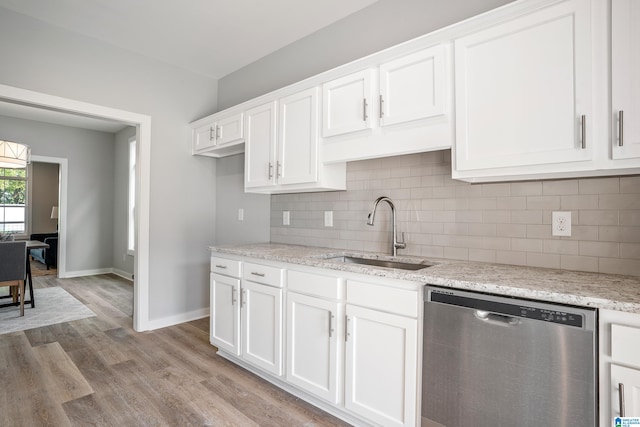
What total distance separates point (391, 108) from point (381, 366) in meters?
1.43

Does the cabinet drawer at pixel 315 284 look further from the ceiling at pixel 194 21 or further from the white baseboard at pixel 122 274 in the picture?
the white baseboard at pixel 122 274

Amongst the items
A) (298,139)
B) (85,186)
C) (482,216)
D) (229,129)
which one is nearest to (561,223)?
(482,216)

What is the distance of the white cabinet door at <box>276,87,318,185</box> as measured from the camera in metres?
2.46

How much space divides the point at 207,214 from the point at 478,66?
3.21 m

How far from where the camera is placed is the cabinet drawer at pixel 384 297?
1.63 m

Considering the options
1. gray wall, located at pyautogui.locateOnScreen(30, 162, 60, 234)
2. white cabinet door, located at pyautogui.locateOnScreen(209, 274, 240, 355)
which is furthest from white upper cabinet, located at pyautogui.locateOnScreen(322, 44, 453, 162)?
gray wall, located at pyautogui.locateOnScreen(30, 162, 60, 234)

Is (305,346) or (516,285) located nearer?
(516,285)

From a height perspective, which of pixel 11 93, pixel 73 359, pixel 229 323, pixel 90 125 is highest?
pixel 90 125

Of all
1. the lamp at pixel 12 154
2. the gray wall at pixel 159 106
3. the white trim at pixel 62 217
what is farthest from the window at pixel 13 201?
the gray wall at pixel 159 106

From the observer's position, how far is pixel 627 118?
1333 mm

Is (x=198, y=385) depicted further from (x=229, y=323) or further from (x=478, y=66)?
(x=478, y=66)

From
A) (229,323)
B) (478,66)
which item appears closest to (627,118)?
(478,66)

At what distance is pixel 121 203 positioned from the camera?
651 cm

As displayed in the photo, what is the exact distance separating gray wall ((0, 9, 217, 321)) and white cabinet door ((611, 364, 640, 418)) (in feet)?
11.8
